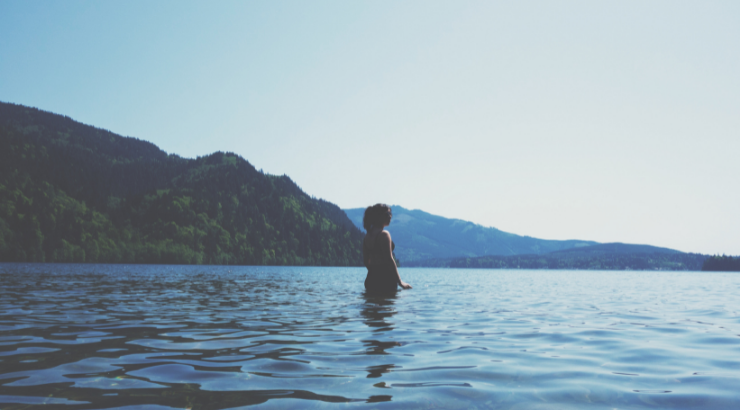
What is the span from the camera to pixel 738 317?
15.5 m

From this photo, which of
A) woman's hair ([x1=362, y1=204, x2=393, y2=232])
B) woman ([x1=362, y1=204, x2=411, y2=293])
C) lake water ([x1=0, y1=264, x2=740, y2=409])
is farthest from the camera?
woman's hair ([x1=362, y1=204, x2=393, y2=232])

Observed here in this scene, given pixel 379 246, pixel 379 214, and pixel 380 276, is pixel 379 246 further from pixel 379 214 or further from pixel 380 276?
pixel 380 276

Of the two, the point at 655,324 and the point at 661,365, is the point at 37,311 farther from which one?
the point at 655,324

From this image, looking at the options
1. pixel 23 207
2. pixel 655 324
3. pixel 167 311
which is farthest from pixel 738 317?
pixel 23 207

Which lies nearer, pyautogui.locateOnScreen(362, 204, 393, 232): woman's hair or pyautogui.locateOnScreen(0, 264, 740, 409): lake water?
pyautogui.locateOnScreen(0, 264, 740, 409): lake water

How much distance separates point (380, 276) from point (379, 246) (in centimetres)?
213

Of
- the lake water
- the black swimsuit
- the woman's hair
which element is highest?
the woman's hair

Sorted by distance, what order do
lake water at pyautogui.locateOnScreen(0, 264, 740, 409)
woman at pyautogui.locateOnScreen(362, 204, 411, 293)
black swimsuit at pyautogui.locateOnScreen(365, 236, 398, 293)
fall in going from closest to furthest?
lake water at pyautogui.locateOnScreen(0, 264, 740, 409) < woman at pyautogui.locateOnScreen(362, 204, 411, 293) < black swimsuit at pyautogui.locateOnScreen(365, 236, 398, 293)

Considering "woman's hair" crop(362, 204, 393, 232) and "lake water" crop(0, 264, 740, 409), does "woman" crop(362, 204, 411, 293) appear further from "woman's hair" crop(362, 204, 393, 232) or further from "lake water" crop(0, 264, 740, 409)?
"lake water" crop(0, 264, 740, 409)

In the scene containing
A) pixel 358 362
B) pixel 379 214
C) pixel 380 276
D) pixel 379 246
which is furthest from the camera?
pixel 380 276

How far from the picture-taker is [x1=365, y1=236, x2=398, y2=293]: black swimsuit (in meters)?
17.0

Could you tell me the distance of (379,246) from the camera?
16.4 metres

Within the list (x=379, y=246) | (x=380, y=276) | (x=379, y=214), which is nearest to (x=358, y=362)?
Answer: (x=379, y=246)

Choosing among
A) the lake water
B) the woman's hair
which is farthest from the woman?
the lake water
